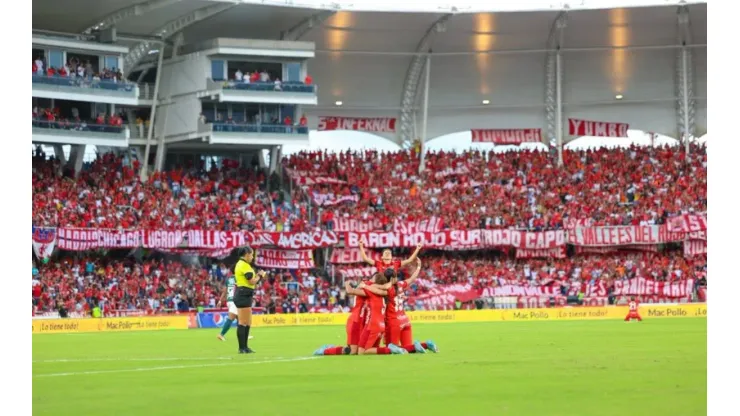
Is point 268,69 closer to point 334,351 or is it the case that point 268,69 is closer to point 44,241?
point 44,241

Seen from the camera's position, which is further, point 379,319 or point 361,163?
point 361,163

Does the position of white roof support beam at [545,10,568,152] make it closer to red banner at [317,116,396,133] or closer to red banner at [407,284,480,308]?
red banner at [317,116,396,133]

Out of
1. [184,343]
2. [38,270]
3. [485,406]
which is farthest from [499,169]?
[485,406]

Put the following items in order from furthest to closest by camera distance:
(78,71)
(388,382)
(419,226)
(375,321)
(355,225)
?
(419,226), (355,225), (78,71), (375,321), (388,382)

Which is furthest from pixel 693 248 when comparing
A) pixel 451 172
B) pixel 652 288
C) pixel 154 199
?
pixel 154 199

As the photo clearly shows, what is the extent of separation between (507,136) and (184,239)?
83.5 ft

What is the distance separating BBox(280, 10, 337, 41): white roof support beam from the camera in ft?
220

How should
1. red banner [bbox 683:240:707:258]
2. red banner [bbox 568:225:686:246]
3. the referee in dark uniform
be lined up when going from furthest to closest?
red banner [bbox 568:225:686:246], red banner [bbox 683:240:707:258], the referee in dark uniform

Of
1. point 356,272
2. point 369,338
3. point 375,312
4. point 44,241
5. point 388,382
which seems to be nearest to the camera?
point 388,382

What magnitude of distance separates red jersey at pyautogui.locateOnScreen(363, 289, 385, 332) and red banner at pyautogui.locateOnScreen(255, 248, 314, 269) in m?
40.8

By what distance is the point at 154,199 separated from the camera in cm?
6206

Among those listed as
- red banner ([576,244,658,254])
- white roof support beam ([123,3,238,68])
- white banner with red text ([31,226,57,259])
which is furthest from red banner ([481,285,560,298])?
white banner with red text ([31,226,57,259])

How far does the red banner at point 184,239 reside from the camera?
5750cm
